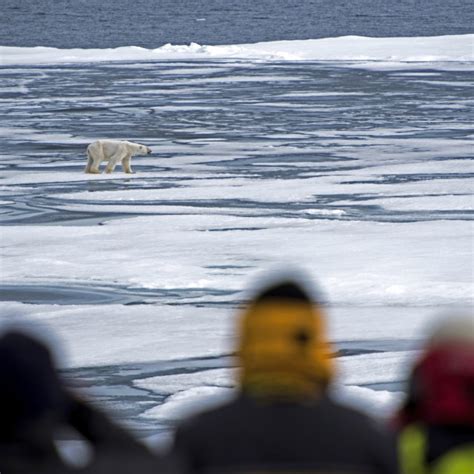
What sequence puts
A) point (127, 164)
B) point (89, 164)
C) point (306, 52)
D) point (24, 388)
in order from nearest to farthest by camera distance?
point (24, 388) → point (89, 164) → point (127, 164) → point (306, 52)

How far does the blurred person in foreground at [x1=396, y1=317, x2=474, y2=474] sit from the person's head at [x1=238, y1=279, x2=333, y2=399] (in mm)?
153

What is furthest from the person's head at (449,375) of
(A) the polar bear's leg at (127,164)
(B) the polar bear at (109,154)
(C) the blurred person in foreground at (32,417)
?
(A) the polar bear's leg at (127,164)

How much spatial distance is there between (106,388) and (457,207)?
587 cm

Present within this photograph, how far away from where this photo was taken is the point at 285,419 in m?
1.87

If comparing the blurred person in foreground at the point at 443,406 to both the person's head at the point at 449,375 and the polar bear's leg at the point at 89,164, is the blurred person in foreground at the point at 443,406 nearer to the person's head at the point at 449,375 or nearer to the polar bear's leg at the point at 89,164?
the person's head at the point at 449,375

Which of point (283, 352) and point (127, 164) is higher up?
point (127, 164)

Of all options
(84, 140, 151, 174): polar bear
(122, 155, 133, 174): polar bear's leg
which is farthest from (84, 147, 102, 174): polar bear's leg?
(122, 155, 133, 174): polar bear's leg

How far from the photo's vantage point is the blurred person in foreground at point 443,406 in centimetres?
187

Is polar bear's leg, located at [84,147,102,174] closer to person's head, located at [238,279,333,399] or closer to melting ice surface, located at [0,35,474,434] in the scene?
melting ice surface, located at [0,35,474,434]

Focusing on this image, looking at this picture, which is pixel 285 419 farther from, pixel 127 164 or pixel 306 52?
pixel 306 52

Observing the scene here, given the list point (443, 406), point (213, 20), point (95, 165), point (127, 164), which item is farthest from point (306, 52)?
point (213, 20)

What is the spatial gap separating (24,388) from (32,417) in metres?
0.04

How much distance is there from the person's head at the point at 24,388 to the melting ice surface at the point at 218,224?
122 inches

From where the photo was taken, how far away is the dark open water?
54656 mm
